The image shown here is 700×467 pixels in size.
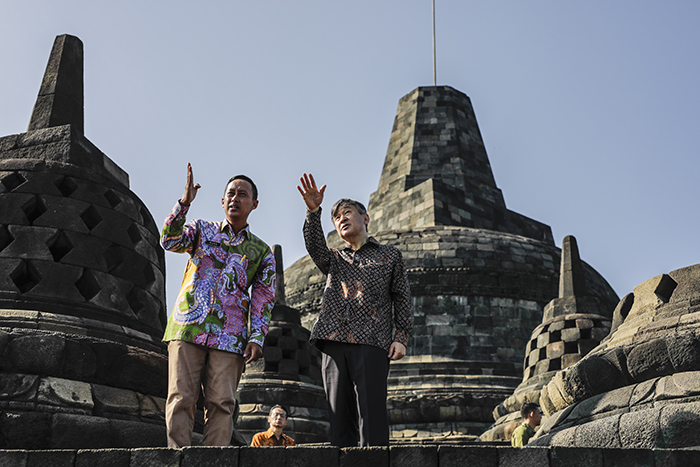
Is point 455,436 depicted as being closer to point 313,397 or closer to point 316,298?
point 313,397

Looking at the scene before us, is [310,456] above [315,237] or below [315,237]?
below

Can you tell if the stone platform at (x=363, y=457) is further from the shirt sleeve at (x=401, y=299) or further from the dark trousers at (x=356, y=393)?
the shirt sleeve at (x=401, y=299)

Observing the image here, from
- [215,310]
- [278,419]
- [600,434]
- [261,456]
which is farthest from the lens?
[278,419]

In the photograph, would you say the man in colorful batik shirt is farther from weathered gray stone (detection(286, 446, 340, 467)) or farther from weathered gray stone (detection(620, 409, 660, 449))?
weathered gray stone (detection(620, 409, 660, 449))

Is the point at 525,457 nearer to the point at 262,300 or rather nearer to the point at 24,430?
the point at 262,300

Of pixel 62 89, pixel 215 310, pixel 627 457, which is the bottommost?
pixel 627 457

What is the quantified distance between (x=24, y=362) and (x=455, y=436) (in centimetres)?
1058

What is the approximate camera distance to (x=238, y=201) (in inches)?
215

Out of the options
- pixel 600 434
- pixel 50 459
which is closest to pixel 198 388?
pixel 50 459

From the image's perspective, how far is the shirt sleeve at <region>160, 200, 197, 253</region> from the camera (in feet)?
16.9

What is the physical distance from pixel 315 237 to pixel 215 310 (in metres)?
0.79

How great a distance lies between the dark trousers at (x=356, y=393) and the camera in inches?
190

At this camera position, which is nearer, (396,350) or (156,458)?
(156,458)

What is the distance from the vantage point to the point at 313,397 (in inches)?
602
